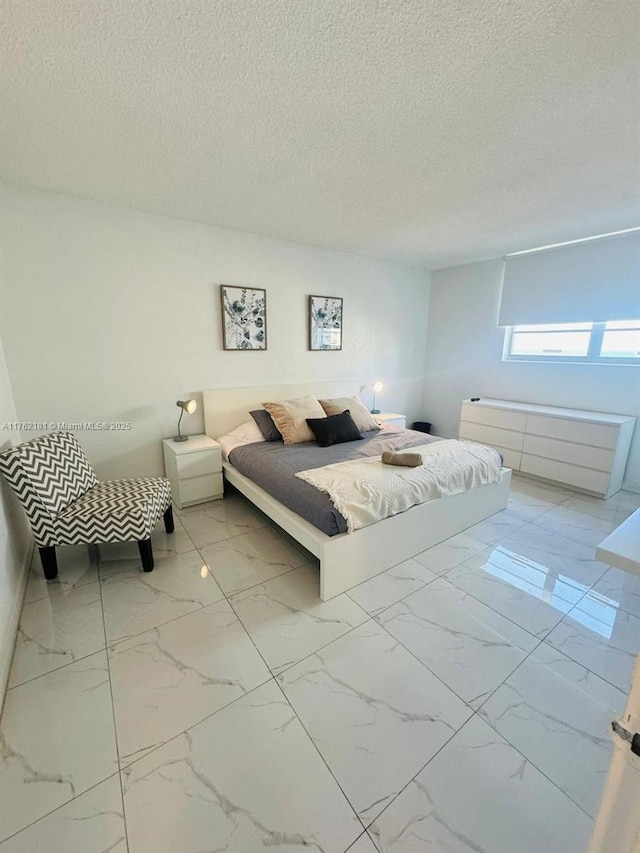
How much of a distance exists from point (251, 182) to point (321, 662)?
2752 millimetres

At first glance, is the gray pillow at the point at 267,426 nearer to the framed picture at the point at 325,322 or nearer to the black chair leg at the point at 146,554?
the framed picture at the point at 325,322

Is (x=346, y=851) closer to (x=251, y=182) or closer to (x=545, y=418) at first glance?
(x=251, y=182)

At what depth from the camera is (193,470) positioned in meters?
2.94

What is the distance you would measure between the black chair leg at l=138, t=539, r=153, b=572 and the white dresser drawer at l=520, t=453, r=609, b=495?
360 cm

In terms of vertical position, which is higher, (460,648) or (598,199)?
(598,199)

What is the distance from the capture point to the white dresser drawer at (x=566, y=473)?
3182 mm

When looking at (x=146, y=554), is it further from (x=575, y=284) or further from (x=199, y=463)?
(x=575, y=284)

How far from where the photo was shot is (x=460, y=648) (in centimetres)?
164

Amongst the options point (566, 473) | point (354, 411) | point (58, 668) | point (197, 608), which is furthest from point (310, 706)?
point (566, 473)

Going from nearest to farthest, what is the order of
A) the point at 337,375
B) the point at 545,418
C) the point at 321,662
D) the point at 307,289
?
the point at 321,662, the point at 545,418, the point at 307,289, the point at 337,375

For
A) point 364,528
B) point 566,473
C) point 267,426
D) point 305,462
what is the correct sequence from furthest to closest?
1. point 566,473
2. point 267,426
3. point 305,462
4. point 364,528

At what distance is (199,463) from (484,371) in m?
3.54

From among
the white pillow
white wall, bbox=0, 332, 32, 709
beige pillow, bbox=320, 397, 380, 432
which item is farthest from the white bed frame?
white wall, bbox=0, 332, 32, 709

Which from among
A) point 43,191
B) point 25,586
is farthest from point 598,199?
point 25,586
